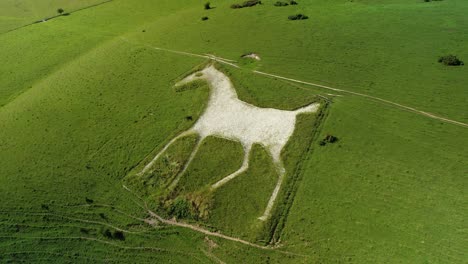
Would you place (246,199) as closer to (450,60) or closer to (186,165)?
(186,165)

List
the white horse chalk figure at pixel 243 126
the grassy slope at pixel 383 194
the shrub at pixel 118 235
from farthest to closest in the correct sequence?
the white horse chalk figure at pixel 243 126, the shrub at pixel 118 235, the grassy slope at pixel 383 194

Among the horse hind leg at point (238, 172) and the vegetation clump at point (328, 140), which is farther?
the vegetation clump at point (328, 140)

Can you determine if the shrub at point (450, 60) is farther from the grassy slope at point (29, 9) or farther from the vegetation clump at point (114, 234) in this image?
the grassy slope at point (29, 9)

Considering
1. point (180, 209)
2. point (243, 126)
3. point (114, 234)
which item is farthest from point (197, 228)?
point (243, 126)

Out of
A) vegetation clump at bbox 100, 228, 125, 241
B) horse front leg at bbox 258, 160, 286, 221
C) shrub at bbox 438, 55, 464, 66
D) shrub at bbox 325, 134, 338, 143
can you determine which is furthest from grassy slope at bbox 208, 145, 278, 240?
shrub at bbox 438, 55, 464, 66

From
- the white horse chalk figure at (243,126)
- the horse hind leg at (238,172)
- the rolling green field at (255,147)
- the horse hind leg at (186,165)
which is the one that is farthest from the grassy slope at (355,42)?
the horse hind leg at (186,165)

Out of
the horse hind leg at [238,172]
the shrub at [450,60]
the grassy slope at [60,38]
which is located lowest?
the horse hind leg at [238,172]

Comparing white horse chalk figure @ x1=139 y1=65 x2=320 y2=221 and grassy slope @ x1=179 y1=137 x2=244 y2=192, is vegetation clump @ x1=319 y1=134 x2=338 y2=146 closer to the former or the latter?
white horse chalk figure @ x1=139 y1=65 x2=320 y2=221
